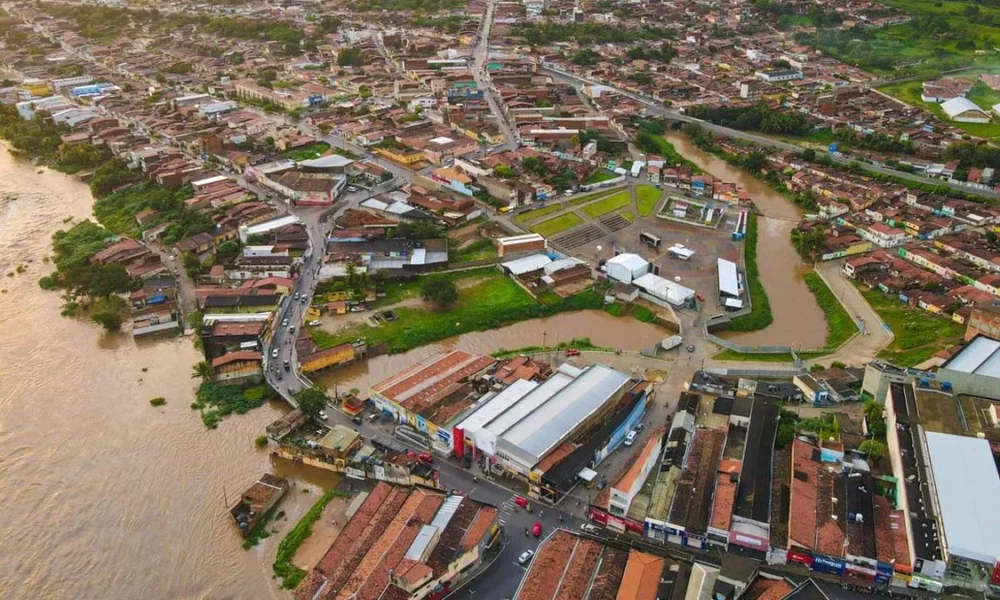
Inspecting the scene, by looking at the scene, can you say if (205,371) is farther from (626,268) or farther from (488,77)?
(488,77)

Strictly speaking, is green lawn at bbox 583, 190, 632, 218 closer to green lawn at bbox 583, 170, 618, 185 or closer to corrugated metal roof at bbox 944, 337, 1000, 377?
green lawn at bbox 583, 170, 618, 185

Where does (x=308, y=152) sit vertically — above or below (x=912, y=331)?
above

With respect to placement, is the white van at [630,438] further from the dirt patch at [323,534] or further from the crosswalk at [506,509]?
the dirt patch at [323,534]

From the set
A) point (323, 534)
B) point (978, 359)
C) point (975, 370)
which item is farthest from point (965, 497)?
point (323, 534)

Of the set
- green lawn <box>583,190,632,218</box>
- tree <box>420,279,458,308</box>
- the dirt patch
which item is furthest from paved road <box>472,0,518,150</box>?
the dirt patch

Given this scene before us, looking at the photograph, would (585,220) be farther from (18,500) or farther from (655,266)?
(18,500)

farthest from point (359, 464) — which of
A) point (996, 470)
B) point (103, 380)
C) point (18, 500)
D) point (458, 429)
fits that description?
point (996, 470)
